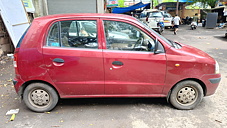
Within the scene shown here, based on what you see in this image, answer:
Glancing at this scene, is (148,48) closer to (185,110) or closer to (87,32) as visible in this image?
(87,32)

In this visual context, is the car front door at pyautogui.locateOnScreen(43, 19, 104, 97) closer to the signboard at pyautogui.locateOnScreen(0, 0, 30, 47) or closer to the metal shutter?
the signboard at pyautogui.locateOnScreen(0, 0, 30, 47)

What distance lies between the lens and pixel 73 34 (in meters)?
3.13

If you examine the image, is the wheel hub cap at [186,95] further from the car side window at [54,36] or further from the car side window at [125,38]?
A: the car side window at [54,36]

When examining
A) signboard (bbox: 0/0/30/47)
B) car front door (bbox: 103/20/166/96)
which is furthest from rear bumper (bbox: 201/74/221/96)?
signboard (bbox: 0/0/30/47)

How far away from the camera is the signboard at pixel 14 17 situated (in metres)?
6.73

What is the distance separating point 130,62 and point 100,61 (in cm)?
52

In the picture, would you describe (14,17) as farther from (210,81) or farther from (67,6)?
(210,81)

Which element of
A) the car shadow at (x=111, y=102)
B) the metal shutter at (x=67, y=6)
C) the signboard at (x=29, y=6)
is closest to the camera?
the car shadow at (x=111, y=102)

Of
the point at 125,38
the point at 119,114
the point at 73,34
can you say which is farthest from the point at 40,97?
the point at 125,38

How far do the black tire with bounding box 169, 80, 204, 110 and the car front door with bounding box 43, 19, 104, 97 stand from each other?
138 centimetres

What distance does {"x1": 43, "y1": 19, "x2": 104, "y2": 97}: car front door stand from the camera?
117 inches

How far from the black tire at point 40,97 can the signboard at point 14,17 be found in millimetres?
4628

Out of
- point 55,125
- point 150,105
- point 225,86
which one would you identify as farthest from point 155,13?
point 55,125

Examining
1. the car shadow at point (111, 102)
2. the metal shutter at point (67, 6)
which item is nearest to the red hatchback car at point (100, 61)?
the car shadow at point (111, 102)
